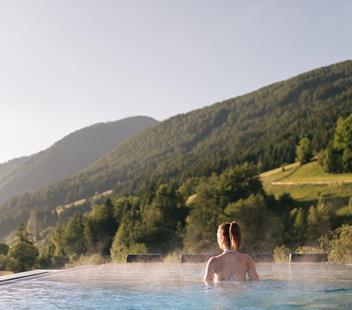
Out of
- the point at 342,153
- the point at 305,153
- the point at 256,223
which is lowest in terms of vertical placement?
the point at 256,223

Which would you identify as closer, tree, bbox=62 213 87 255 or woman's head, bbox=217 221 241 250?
woman's head, bbox=217 221 241 250

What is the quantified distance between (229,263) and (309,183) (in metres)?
64.2

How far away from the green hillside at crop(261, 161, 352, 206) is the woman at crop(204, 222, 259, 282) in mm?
55459

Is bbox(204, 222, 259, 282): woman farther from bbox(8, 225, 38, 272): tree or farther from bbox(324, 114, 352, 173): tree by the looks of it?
bbox(324, 114, 352, 173): tree

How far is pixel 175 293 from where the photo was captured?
905 centimetres

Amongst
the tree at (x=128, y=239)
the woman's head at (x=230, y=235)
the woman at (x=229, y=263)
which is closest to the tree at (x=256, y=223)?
the tree at (x=128, y=239)

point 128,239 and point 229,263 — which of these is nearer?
point 229,263

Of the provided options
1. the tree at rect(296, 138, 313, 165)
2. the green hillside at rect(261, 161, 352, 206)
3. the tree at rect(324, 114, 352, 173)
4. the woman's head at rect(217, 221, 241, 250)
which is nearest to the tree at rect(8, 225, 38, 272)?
the green hillside at rect(261, 161, 352, 206)

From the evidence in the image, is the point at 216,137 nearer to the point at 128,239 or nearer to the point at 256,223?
the point at 128,239

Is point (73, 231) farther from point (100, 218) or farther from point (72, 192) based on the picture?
point (72, 192)

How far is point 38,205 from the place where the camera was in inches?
5960

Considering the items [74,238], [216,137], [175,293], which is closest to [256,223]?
[74,238]

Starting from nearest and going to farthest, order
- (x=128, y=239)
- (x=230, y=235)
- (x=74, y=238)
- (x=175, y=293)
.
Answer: (x=230, y=235) < (x=175, y=293) < (x=128, y=239) < (x=74, y=238)

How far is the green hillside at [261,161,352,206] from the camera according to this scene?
64500 mm
